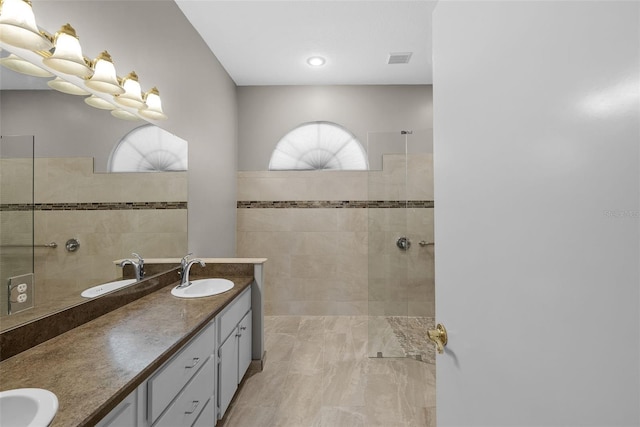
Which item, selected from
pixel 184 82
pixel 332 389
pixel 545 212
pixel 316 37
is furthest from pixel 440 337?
pixel 316 37

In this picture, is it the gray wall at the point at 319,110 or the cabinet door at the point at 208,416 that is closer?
the cabinet door at the point at 208,416

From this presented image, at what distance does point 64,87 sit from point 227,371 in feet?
5.68

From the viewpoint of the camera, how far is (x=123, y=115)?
1814 millimetres

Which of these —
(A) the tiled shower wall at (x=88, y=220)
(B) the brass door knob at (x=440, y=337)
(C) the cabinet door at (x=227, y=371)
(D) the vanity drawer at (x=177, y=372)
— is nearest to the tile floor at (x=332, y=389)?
(C) the cabinet door at (x=227, y=371)

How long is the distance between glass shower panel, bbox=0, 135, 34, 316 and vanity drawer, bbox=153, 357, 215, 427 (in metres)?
0.71

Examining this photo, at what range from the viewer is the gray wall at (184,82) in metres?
1.58

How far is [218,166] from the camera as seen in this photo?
3.14 m

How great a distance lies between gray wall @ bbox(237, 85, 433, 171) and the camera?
12.2ft

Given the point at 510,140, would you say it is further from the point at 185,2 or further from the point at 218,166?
the point at 218,166

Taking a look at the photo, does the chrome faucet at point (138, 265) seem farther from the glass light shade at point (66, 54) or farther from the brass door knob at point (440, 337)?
the brass door knob at point (440, 337)

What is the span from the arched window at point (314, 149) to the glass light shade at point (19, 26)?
2599 mm

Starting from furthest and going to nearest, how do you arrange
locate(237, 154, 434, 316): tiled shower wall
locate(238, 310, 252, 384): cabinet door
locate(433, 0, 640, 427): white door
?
1. locate(237, 154, 434, 316): tiled shower wall
2. locate(238, 310, 252, 384): cabinet door
3. locate(433, 0, 640, 427): white door

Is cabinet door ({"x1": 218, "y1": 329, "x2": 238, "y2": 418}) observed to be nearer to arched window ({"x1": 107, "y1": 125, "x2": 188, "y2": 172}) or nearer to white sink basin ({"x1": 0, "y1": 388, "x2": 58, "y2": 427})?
white sink basin ({"x1": 0, "y1": 388, "x2": 58, "y2": 427})

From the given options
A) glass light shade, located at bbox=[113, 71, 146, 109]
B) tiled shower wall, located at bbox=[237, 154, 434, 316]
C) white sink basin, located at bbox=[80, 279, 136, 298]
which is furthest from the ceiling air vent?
white sink basin, located at bbox=[80, 279, 136, 298]
